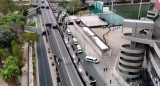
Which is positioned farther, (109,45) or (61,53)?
(109,45)

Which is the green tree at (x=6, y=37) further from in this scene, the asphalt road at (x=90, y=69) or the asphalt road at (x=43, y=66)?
the asphalt road at (x=90, y=69)

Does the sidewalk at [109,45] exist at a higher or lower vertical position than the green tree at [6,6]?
lower

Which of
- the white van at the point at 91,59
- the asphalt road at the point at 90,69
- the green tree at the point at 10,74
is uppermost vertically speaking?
the green tree at the point at 10,74

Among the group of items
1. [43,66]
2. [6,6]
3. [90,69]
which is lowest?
[90,69]

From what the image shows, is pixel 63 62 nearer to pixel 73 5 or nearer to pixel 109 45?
pixel 109 45

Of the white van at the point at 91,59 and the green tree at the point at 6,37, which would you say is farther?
the green tree at the point at 6,37

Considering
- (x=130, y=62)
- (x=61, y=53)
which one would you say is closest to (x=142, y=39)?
(x=130, y=62)

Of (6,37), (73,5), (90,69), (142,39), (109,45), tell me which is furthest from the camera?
(73,5)

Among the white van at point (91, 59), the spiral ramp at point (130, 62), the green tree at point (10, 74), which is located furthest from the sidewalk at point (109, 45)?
the green tree at point (10, 74)
